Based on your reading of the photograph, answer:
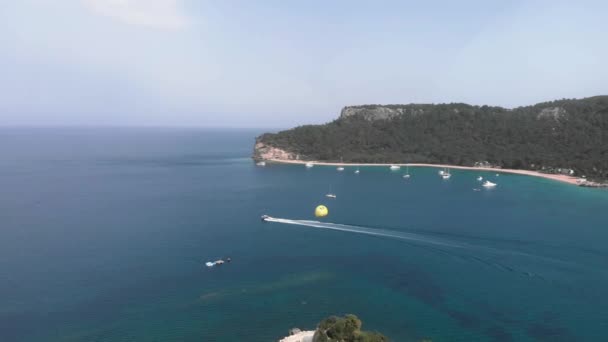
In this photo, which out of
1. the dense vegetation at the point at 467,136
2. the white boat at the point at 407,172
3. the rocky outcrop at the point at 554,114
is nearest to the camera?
the white boat at the point at 407,172

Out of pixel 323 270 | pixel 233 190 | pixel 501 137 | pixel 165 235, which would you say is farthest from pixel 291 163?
pixel 323 270

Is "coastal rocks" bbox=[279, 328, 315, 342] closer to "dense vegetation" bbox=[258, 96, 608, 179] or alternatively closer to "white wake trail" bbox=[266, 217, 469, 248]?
"white wake trail" bbox=[266, 217, 469, 248]

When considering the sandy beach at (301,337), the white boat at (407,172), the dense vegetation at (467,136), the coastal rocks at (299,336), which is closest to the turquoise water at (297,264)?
the coastal rocks at (299,336)

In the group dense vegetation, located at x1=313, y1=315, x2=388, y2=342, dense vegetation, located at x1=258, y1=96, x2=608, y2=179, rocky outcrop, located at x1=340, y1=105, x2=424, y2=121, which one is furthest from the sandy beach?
rocky outcrop, located at x1=340, y1=105, x2=424, y2=121

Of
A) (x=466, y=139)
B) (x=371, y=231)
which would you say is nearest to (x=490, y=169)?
(x=466, y=139)

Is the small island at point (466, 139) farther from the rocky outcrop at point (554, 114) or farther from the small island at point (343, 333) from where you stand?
the small island at point (343, 333)

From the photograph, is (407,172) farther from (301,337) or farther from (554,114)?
(301,337)
